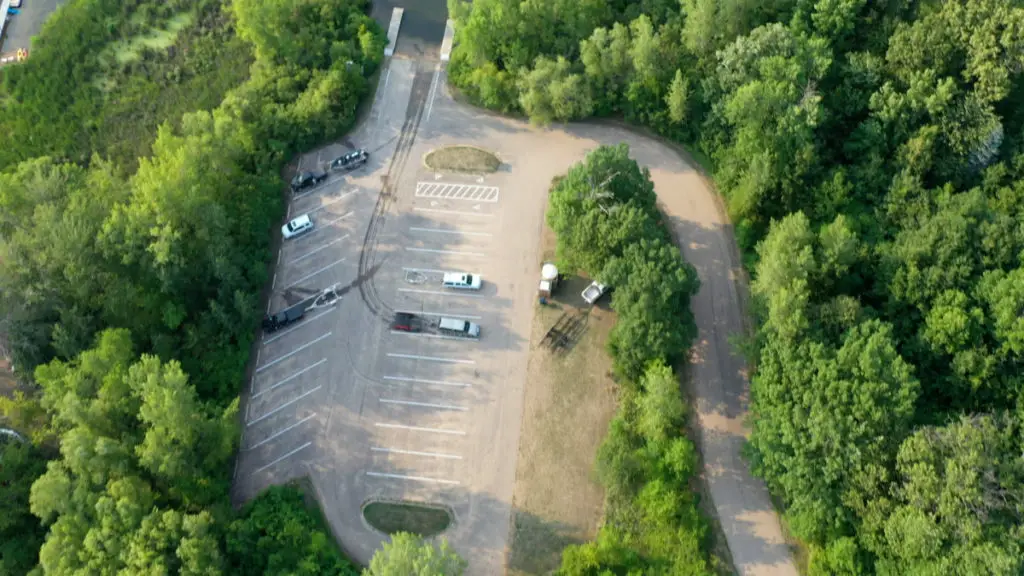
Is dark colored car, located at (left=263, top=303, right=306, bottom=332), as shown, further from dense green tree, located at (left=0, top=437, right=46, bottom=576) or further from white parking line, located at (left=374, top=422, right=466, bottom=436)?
dense green tree, located at (left=0, top=437, right=46, bottom=576)

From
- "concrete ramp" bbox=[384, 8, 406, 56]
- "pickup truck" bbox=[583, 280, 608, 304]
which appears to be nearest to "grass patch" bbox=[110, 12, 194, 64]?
"concrete ramp" bbox=[384, 8, 406, 56]

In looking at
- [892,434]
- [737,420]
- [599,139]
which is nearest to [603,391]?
[737,420]

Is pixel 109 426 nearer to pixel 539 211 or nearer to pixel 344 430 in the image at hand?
pixel 344 430

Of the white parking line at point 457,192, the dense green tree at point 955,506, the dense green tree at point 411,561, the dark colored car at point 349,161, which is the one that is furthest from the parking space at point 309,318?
the dense green tree at point 955,506

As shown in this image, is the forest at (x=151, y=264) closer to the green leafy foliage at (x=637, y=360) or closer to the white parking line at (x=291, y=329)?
the white parking line at (x=291, y=329)

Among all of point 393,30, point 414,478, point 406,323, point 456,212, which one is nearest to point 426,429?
point 414,478
